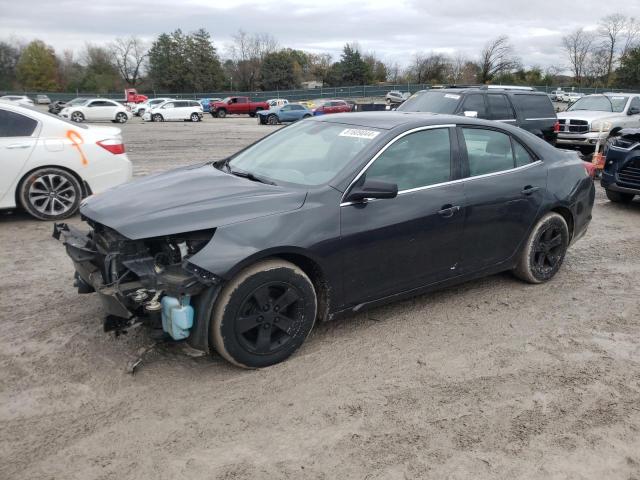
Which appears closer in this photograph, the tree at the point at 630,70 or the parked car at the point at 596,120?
the parked car at the point at 596,120

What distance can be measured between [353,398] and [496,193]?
7.26 ft

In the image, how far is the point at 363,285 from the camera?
12.6 feet

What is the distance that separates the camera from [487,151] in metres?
4.60

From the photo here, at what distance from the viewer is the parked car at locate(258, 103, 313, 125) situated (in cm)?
3316

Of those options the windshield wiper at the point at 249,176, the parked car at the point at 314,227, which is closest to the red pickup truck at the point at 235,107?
the parked car at the point at 314,227

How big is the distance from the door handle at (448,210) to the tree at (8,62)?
9646cm

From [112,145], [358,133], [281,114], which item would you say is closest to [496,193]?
[358,133]

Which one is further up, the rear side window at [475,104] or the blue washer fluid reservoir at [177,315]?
the rear side window at [475,104]

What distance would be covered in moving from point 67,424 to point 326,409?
142cm

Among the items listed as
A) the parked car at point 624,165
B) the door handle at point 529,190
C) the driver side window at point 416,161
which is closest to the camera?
the driver side window at point 416,161

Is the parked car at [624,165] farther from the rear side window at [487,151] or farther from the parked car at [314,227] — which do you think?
the rear side window at [487,151]

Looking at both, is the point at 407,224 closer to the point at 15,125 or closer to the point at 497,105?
the point at 15,125

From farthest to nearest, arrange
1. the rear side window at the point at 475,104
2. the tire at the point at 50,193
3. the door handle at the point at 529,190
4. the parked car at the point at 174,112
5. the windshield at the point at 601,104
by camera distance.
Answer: the parked car at the point at 174,112, the windshield at the point at 601,104, the rear side window at the point at 475,104, the tire at the point at 50,193, the door handle at the point at 529,190

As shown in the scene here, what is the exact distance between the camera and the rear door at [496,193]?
4.36m
